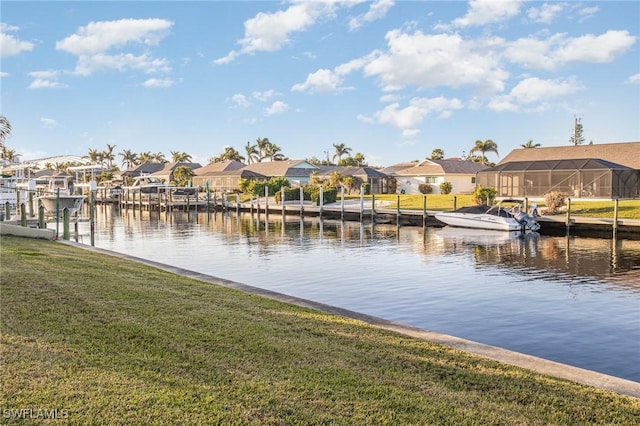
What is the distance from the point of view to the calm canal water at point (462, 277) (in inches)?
508

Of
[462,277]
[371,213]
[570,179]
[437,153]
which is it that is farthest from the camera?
[437,153]

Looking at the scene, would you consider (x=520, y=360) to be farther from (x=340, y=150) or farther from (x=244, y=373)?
(x=340, y=150)

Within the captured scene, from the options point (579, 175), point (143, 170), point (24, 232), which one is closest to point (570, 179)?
point (579, 175)

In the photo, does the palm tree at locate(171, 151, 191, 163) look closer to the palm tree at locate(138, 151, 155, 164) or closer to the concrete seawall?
the palm tree at locate(138, 151, 155, 164)

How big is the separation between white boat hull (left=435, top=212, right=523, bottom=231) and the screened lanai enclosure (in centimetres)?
1495

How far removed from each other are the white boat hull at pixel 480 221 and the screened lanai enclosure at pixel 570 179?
14952 millimetres

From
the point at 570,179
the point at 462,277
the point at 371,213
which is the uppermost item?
the point at 570,179

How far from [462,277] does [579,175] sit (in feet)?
121

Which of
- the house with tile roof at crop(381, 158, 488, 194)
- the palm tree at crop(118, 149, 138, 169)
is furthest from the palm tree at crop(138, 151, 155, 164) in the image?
the house with tile roof at crop(381, 158, 488, 194)

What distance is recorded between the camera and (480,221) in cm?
4200

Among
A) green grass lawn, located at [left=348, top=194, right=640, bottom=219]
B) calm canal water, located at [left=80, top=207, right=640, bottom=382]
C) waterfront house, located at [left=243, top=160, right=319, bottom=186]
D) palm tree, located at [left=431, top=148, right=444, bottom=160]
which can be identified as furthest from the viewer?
palm tree, located at [left=431, top=148, right=444, bottom=160]

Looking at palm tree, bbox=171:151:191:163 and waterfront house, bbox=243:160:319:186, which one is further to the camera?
palm tree, bbox=171:151:191:163

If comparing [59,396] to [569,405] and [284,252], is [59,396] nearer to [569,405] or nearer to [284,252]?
[569,405]

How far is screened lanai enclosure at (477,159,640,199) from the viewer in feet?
170
